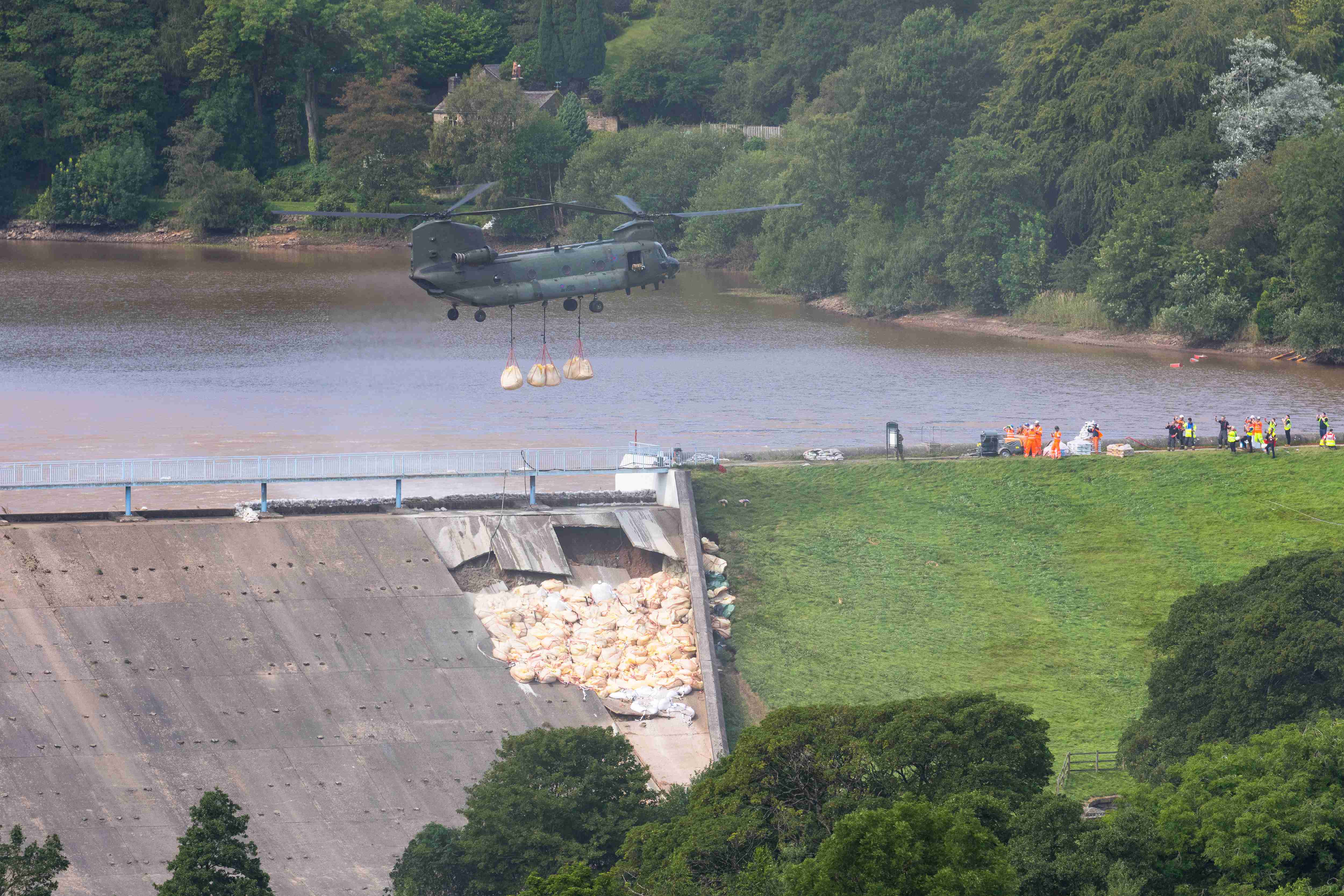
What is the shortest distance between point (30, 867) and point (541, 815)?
1005 centimetres

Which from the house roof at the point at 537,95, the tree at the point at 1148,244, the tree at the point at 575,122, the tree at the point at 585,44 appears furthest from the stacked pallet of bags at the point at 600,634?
the tree at the point at 585,44

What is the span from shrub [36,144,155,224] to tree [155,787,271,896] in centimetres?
8478

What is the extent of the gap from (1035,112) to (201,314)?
42.6m

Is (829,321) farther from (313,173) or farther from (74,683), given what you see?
(74,683)

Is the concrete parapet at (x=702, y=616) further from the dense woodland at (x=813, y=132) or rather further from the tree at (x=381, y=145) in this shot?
the tree at (x=381, y=145)

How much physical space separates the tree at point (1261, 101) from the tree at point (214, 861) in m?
64.1

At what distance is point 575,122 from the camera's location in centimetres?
11256

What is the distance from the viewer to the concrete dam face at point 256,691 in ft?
134

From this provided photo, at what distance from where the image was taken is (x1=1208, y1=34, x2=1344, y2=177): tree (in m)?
83.6

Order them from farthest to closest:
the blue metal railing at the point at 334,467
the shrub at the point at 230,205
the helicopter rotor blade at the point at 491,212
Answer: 1. the shrub at the point at 230,205
2. the blue metal railing at the point at 334,467
3. the helicopter rotor blade at the point at 491,212

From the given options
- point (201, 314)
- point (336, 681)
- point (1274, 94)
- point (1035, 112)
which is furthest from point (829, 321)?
point (336, 681)

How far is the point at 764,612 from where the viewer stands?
164ft

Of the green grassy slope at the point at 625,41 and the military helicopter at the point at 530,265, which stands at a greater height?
the green grassy slope at the point at 625,41

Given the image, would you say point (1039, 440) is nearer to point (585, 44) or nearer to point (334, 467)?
point (334, 467)
